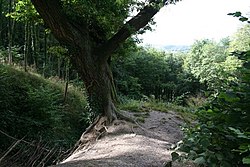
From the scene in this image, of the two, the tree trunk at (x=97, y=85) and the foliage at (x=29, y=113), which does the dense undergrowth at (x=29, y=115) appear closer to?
the foliage at (x=29, y=113)

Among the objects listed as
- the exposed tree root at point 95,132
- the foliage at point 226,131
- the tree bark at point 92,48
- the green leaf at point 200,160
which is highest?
the tree bark at point 92,48

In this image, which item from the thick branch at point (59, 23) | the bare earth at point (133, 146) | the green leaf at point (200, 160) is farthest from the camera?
the thick branch at point (59, 23)

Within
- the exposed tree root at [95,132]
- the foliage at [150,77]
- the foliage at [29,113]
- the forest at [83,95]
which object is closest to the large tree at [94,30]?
the forest at [83,95]

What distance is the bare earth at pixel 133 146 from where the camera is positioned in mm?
4082

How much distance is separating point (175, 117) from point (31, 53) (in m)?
8.00

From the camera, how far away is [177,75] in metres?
27.0

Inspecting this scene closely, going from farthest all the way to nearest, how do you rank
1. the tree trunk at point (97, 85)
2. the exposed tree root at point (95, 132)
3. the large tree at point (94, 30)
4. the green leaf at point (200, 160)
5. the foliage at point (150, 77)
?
the foliage at point (150, 77) → the tree trunk at point (97, 85) → the exposed tree root at point (95, 132) → the large tree at point (94, 30) → the green leaf at point (200, 160)

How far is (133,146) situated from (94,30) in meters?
3.90

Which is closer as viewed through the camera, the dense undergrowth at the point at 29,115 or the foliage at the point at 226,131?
the foliage at the point at 226,131

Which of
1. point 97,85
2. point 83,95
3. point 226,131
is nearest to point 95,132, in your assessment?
point 97,85

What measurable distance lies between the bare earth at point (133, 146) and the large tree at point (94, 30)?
2.82 ft

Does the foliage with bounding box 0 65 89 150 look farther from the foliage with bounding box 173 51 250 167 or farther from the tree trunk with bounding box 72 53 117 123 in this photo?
the foliage with bounding box 173 51 250 167

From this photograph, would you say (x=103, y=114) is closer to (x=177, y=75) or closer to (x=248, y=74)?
(x=248, y=74)

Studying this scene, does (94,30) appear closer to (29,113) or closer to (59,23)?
(59,23)
